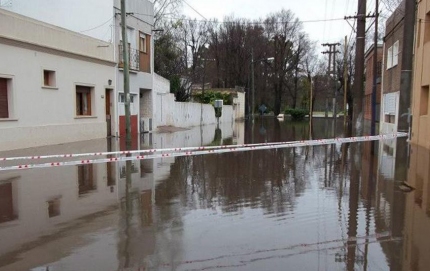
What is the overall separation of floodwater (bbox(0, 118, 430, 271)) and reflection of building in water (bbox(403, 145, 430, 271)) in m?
0.02

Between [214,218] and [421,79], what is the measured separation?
12887 millimetres

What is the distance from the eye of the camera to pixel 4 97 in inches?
593

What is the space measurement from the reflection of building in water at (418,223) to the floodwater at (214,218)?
2 centimetres

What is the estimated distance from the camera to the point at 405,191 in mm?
8523

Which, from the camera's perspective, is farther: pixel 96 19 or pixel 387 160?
pixel 96 19

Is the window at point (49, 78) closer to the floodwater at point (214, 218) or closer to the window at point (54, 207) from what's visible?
the floodwater at point (214, 218)

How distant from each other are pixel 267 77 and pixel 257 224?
229ft

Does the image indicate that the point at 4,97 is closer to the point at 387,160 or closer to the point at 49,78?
the point at 49,78

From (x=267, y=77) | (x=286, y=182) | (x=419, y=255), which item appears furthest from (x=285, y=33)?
(x=419, y=255)

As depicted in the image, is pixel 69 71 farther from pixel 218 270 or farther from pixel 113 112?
pixel 218 270

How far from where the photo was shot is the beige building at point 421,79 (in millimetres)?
15586

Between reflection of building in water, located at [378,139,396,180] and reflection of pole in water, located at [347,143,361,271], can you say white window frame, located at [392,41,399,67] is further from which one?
reflection of pole in water, located at [347,143,361,271]

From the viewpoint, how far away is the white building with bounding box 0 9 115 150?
49.3 feet

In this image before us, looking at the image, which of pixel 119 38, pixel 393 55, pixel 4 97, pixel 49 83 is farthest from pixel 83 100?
pixel 393 55
